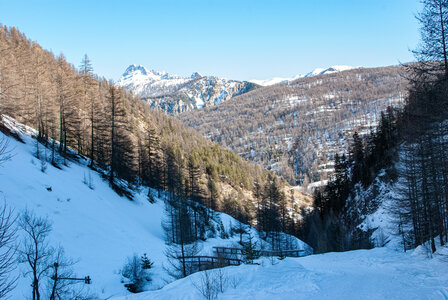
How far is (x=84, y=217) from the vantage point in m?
20.3

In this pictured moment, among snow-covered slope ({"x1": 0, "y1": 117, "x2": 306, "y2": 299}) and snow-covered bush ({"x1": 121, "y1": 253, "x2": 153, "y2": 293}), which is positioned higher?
snow-covered slope ({"x1": 0, "y1": 117, "x2": 306, "y2": 299})

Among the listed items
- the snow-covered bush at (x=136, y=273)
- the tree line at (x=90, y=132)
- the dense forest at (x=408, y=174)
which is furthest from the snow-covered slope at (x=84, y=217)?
the dense forest at (x=408, y=174)

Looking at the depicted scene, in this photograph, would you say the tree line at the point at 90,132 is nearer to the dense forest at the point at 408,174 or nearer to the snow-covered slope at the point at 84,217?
the snow-covered slope at the point at 84,217

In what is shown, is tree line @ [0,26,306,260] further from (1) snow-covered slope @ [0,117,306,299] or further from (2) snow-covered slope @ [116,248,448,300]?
(2) snow-covered slope @ [116,248,448,300]

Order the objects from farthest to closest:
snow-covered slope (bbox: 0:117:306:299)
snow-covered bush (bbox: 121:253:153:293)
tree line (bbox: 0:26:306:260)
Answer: tree line (bbox: 0:26:306:260) < snow-covered bush (bbox: 121:253:153:293) < snow-covered slope (bbox: 0:117:306:299)

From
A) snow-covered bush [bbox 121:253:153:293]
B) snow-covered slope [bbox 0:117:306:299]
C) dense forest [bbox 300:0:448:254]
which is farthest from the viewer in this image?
snow-covered bush [bbox 121:253:153:293]

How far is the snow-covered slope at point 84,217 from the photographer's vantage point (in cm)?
1548

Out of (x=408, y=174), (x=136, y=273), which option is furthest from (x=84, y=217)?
(x=408, y=174)

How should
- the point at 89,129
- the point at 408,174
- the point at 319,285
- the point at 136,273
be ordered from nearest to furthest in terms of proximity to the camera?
the point at 319,285, the point at 136,273, the point at 408,174, the point at 89,129

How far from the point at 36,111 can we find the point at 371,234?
4567 centimetres

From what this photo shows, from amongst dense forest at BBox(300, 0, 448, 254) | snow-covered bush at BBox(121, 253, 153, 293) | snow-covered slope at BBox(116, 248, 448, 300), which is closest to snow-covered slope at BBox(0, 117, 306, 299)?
snow-covered bush at BBox(121, 253, 153, 293)

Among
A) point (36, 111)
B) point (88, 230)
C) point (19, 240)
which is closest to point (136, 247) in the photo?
point (88, 230)

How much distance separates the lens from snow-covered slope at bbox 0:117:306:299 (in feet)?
50.8

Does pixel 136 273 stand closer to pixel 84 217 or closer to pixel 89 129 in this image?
pixel 84 217
